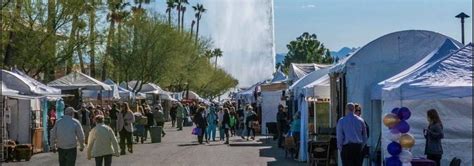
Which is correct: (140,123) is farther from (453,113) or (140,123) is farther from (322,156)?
(453,113)

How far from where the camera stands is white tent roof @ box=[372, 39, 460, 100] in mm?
15766

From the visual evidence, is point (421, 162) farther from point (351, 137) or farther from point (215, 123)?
point (215, 123)

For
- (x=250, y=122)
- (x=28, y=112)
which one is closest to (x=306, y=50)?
(x=250, y=122)

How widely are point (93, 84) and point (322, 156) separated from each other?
635 inches

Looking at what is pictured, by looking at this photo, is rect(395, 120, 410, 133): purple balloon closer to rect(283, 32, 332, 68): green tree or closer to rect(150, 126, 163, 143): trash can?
rect(150, 126, 163, 143): trash can

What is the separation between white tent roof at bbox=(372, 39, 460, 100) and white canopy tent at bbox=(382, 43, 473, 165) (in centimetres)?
5

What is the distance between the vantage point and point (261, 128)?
140ft

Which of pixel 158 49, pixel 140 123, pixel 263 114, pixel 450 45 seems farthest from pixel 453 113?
pixel 158 49

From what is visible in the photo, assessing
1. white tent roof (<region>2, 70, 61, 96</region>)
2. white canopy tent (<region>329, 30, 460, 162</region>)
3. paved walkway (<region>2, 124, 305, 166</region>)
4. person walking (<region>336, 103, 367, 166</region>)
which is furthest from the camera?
white tent roof (<region>2, 70, 61, 96</region>)

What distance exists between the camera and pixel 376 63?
19922 mm

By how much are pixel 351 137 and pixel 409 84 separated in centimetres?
305

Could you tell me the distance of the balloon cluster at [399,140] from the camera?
1430 centimetres

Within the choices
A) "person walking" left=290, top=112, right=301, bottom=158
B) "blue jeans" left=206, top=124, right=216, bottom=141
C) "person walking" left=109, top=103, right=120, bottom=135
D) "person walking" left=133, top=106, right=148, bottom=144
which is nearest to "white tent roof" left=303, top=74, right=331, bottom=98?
"person walking" left=290, top=112, right=301, bottom=158

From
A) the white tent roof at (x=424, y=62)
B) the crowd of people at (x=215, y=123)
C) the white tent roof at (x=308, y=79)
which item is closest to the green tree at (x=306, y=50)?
the crowd of people at (x=215, y=123)
